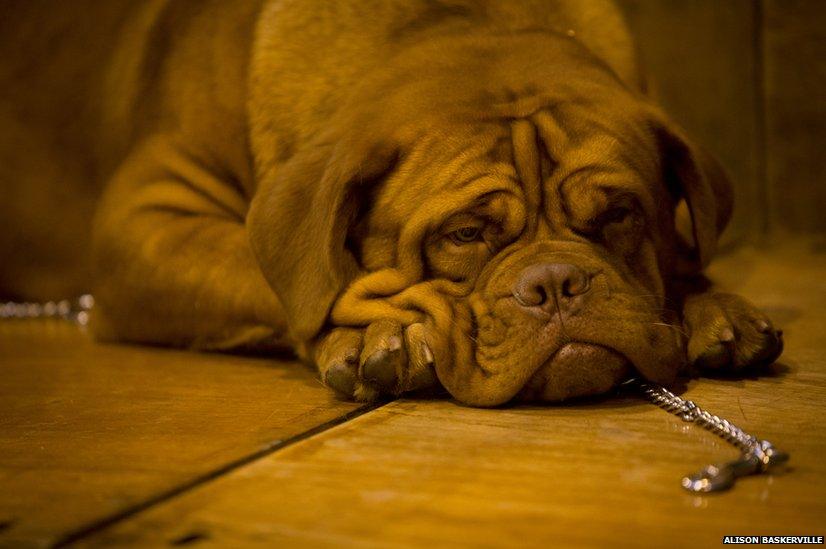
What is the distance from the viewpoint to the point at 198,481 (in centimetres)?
133

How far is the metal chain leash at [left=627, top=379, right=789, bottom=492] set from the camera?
126cm

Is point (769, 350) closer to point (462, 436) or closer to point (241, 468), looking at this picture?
point (462, 436)

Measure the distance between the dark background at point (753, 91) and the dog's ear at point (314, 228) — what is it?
2833 mm

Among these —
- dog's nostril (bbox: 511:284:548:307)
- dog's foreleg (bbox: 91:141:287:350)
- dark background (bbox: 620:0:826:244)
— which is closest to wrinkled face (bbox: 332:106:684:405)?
dog's nostril (bbox: 511:284:548:307)

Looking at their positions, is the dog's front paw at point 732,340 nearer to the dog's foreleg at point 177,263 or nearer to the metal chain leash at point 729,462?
the metal chain leash at point 729,462

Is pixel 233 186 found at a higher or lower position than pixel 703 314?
higher

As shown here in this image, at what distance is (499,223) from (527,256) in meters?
0.09

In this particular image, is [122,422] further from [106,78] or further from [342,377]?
[106,78]

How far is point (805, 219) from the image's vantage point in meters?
4.68

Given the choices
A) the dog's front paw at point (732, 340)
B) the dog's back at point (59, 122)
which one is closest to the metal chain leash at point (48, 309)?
the dog's back at point (59, 122)

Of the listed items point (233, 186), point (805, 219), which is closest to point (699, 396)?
point (233, 186)

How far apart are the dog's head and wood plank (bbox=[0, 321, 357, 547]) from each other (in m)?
0.21

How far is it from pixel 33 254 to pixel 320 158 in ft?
5.08

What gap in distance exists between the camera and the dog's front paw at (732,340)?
1.89 m
